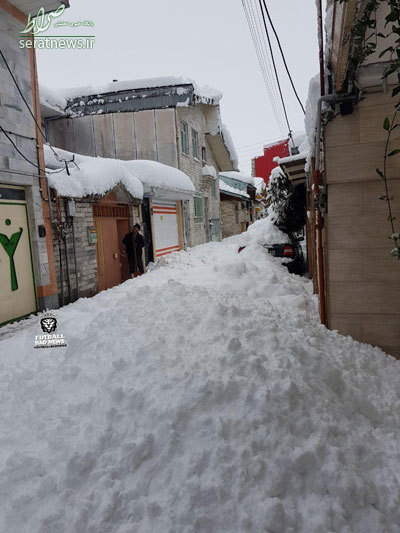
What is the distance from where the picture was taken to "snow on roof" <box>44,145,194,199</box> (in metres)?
7.93

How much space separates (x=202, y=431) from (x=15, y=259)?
5299 mm

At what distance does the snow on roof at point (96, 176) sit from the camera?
312 inches

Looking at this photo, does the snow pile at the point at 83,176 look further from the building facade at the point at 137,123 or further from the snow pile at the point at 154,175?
the building facade at the point at 137,123

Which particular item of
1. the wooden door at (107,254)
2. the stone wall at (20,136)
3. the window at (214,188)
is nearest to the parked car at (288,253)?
the wooden door at (107,254)

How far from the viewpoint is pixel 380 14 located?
3742mm

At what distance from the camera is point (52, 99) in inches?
604

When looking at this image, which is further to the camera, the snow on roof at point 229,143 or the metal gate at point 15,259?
the snow on roof at point 229,143

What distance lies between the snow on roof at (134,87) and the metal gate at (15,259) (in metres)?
10.7

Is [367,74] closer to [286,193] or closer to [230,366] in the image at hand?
[230,366]

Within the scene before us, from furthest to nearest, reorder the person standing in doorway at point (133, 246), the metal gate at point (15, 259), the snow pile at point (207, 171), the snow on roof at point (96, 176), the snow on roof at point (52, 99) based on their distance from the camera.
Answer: the snow pile at point (207, 171), the snow on roof at point (52, 99), the person standing in doorway at point (133, 246), the snow on roof at point (96, 176), the metal gate at point (15, 259)

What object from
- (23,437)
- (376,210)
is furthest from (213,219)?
(23,437)

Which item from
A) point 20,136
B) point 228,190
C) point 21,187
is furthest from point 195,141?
point 21,187

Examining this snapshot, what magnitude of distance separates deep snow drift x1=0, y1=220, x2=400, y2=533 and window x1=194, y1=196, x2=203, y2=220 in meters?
14.0

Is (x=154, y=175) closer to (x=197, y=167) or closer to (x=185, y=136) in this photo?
(x=185, y=136)
